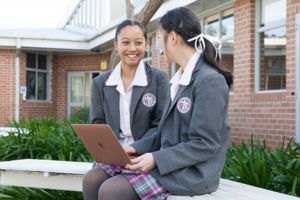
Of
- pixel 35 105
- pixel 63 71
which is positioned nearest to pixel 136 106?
pixel 35 105

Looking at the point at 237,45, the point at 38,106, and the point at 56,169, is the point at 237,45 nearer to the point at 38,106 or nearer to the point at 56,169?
the point at 56,169

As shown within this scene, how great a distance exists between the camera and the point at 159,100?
123 inches

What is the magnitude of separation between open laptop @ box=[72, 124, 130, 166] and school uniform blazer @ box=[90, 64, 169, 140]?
54 centimetres

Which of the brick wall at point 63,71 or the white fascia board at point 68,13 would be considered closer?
the brick wall at point 63,71

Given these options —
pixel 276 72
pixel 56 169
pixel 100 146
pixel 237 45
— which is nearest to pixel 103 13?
pixel 237 45

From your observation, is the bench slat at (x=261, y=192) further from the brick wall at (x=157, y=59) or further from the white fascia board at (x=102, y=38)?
the white fascia board at (x=102, y=38)

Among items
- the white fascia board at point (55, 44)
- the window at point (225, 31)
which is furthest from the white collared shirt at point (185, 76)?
the white fascia board at point (55, 44)

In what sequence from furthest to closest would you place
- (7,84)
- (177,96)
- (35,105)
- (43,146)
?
(35,105) < (7,84) < (43,146) < (177,96)

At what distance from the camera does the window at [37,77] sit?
16.8m

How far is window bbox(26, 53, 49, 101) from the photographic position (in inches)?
663

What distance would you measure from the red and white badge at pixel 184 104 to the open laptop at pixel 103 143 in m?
0.36

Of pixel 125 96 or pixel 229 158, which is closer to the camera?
pixel 125 96

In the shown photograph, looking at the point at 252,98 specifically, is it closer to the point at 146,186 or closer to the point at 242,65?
the point at 242,65

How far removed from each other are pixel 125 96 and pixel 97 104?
0.21 meters
